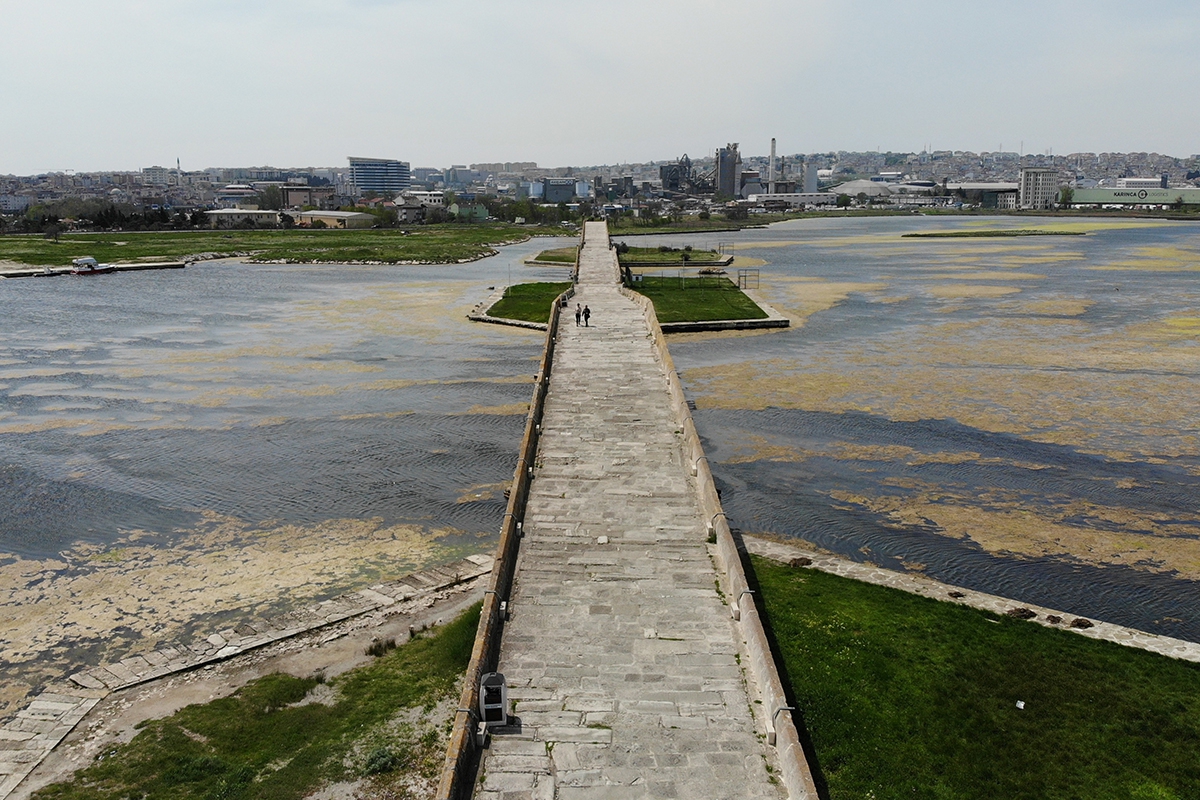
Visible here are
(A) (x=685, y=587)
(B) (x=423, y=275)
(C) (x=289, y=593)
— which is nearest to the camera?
(A) (x=685, y=587)

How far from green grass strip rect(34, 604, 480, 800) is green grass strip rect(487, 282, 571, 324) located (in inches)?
1199

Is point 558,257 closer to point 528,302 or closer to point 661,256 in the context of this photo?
point 661,256

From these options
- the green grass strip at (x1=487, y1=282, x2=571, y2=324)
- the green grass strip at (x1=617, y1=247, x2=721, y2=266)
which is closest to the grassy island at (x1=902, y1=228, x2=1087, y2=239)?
the green grass strip at (x1=617, y1=247, x2=721, y2=266)

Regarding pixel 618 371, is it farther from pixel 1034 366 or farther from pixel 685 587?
pixel 1034 366

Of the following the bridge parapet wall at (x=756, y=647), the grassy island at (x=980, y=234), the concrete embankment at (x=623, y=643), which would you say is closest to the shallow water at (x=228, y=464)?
the concrete embankment at (x=623, y=643)

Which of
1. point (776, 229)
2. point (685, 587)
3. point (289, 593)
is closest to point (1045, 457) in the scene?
point (685, 587)

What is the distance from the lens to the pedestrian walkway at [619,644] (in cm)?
978

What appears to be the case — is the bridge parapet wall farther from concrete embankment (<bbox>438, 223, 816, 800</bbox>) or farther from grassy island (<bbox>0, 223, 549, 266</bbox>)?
grassy island (<bbox>0, 223, 549, 266</bbox>)

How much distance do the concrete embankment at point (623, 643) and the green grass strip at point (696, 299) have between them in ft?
76.2

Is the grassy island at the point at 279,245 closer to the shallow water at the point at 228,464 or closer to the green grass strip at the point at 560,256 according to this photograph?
the green grass strip at the point at 560,256

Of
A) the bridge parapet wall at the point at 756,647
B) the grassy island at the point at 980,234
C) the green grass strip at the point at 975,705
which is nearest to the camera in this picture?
the bridge parapet wall at the point at 756,647

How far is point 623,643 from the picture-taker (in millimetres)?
12141

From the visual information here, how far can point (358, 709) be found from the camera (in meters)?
12.6

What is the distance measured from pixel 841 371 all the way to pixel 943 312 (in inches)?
684
